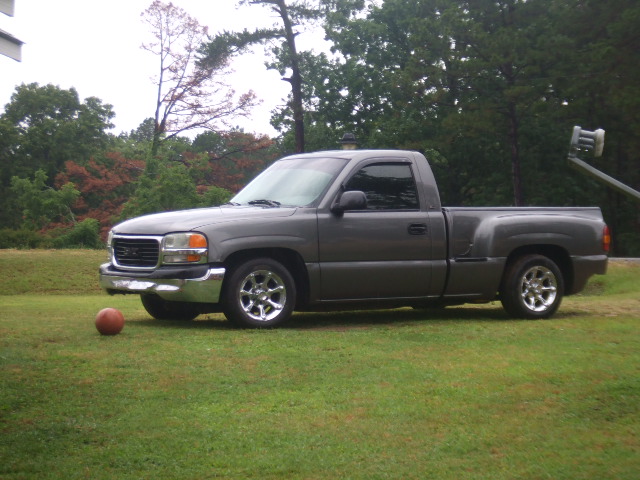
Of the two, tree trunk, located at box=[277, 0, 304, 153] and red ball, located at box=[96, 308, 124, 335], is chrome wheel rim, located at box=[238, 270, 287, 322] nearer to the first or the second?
red ball, located at box=[96, 308, 124, 335]

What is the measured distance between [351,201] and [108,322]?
292 cm

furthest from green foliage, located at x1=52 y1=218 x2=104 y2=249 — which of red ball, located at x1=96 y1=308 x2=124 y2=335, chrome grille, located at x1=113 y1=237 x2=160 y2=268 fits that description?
red ball, located at x1=96 y1=308 x2=124 y2=335

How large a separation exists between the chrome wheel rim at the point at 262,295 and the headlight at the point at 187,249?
1.85 feet

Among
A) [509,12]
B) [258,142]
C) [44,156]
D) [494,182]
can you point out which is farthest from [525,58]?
[44,156]

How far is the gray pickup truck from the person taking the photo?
1049cm

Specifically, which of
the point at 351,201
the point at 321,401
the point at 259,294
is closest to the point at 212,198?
the point at 351,201

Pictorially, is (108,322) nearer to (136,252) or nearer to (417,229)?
(136,252)

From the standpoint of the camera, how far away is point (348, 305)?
11273 mm

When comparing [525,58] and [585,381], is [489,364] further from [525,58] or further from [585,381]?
[525,58]

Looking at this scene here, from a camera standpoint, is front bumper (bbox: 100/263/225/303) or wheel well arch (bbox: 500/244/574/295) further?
wheel well arch (bbox: 500/244/574/295)

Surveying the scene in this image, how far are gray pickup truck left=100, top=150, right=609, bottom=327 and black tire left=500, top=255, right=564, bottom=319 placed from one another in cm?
1

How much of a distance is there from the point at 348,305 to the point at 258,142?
3167 cm

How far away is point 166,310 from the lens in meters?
11.8

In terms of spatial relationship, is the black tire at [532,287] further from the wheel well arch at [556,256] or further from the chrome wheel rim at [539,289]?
the wheel well arch at [556,256]
